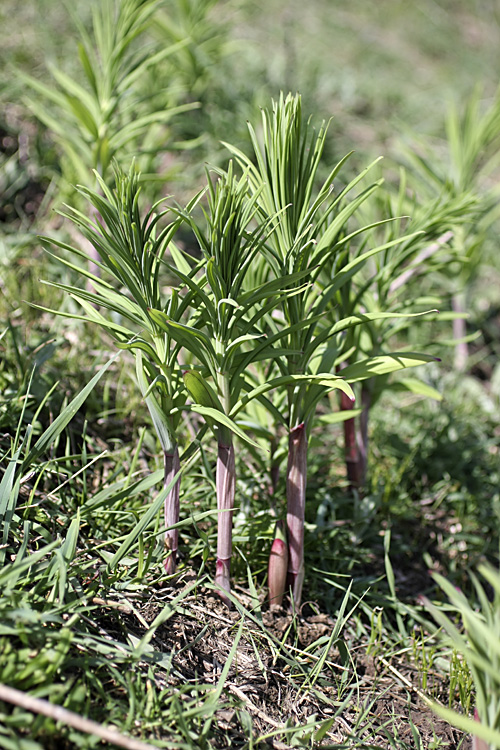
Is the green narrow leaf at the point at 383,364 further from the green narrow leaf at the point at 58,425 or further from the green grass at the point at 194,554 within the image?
the green narrow leaf at the point at 58,425

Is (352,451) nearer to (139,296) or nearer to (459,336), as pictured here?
(139,296)

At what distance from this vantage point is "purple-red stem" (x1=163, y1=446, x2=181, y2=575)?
133 centimetres

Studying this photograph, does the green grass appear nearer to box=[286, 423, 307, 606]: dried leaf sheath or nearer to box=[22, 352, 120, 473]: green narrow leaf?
box=[22, 352, 120, 473]: green narrow leaf

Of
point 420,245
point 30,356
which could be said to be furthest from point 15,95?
point 420,245

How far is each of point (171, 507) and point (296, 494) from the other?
29 cm

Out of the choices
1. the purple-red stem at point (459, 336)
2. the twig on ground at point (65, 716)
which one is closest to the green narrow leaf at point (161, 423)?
the twig on ground at point (65, 716)

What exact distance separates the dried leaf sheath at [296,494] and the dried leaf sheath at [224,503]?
0.46ft

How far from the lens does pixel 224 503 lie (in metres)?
1.33

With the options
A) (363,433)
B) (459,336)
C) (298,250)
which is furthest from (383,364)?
(459,336)

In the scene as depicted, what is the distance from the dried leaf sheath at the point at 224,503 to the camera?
1.30 m

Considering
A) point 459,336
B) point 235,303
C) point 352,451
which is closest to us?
point 235,303

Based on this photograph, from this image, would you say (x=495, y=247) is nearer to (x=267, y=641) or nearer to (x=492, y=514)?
(x=492, y=514)

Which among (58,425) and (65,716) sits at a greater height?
(58,425)

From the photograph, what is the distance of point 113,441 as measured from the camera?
5.83 ft
